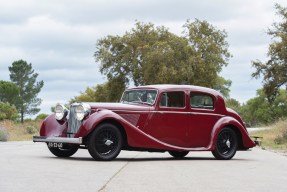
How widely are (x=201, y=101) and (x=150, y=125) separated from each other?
6.43 ft

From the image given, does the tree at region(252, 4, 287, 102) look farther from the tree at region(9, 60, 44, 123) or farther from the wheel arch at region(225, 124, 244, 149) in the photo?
the tree at region(9, 60, 44, 123)

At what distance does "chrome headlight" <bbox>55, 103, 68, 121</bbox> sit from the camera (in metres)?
15.5

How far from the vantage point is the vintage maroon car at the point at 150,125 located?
47.4 feet

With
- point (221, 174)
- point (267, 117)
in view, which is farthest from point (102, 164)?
point (267, 117)

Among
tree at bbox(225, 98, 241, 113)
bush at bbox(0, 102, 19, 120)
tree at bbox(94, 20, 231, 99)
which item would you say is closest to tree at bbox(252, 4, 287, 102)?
tree at bbox(94, 20, 231, 99)

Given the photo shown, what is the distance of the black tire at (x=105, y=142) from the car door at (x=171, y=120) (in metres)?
1.08

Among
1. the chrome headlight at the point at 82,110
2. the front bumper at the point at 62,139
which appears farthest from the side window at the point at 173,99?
the front bumper at the point at 62,139

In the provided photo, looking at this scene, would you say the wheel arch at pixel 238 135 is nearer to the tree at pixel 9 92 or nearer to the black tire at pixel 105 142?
the black tire at pixel 105 142

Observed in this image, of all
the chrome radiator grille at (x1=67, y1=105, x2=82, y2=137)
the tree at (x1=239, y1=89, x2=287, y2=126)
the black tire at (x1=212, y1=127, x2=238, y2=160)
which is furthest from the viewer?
the tree at (x1=239, y1=89, x2=287, y2=126)

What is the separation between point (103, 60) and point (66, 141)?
61.9m

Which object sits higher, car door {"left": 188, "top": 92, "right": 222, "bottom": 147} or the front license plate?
car door {"left": 188, "top": 92, "right": 222, "bottom": 147}

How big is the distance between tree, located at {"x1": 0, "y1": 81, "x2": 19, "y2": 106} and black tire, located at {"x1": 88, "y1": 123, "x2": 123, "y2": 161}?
3425 inches

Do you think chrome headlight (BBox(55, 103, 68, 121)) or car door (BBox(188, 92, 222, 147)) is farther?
car door (BBox(188, 92, 222, 147))

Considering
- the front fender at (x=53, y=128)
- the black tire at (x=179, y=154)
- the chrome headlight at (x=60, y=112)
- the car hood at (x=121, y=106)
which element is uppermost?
the car hood at (x=121, y=106)
